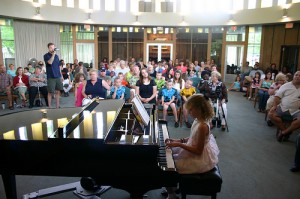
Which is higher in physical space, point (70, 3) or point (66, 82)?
point (70, 3)

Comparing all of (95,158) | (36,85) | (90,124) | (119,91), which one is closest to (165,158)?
(95,158)

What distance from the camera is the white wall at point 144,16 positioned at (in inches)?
402

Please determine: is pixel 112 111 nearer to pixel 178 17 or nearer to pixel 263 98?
pixel 263 98

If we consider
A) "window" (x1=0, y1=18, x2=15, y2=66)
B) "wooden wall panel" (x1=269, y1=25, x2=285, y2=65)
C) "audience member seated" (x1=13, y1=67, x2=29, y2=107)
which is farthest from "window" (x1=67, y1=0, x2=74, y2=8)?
"wooden wall panel" (x1=269, y1=25, x2=285, y2=65)

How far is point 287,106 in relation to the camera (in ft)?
16.9

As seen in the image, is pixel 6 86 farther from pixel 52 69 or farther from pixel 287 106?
pixel 287 106

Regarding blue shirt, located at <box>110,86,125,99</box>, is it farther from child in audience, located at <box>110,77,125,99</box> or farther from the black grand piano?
the black grand piano

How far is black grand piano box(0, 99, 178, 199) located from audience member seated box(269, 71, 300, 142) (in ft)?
11.1

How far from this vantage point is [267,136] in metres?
5.50

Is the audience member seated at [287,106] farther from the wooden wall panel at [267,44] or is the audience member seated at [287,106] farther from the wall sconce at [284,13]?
the wooden wall panel at [267,44]

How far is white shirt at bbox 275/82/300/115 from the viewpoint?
5062 mm

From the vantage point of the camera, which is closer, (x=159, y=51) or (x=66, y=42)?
(x=66, y=42)

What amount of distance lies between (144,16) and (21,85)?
7.22 meters

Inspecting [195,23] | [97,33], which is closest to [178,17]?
[195,23]
